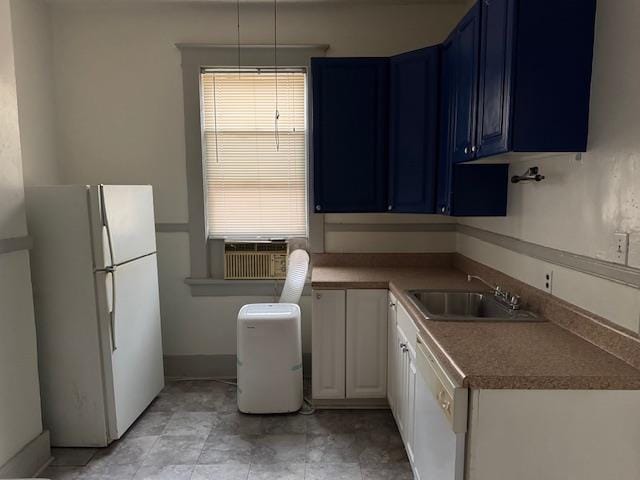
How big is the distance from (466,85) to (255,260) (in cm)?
196

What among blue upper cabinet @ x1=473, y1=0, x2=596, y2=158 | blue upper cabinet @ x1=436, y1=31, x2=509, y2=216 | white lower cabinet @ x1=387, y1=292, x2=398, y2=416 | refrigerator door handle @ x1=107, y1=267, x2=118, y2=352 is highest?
blue upper cabinet @ x1=473, y1=0, x2=596, y2=158

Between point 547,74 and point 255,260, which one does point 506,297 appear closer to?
point 547,74

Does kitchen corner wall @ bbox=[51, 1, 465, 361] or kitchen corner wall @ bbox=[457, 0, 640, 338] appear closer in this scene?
kitchen corner wall @ bbox=[457, 0, 640, 338]

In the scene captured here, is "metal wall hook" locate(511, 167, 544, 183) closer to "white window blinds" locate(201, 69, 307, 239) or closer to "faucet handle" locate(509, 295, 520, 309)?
"faucet handle" locate(509, 295, 520, 309)

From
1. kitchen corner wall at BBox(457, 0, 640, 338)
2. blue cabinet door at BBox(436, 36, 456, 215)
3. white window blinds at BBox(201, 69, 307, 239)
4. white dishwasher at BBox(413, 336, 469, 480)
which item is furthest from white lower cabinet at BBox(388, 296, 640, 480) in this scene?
white window blinds at BBox(201, 69, 307, 239)

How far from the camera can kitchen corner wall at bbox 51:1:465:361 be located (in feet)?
10.3

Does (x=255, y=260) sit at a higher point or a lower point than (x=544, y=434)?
higher

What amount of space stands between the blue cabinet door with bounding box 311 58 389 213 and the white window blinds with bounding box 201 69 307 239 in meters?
0.40

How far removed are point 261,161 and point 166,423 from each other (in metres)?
1.95

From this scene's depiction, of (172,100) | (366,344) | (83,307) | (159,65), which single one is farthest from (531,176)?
(159,65)

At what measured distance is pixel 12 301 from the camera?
2129mm

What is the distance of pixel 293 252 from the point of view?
10.5ft

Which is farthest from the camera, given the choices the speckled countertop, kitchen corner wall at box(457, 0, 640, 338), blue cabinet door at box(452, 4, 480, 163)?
blue cabinet door at box(452, 4, 480, 163)

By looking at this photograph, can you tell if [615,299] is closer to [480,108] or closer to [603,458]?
[603,458]
